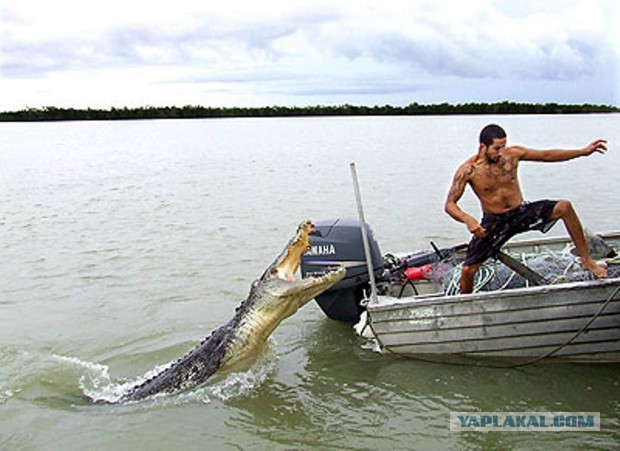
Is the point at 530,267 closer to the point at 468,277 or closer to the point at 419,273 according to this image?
the point at 468,277

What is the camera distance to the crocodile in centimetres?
691

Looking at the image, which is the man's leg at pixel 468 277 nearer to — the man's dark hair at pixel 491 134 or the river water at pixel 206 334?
the river water at pixel 206 334

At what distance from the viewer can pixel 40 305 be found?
10.8m

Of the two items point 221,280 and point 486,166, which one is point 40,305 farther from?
point 486,166

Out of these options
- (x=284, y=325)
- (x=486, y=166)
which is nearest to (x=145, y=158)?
(x=284, y=325)

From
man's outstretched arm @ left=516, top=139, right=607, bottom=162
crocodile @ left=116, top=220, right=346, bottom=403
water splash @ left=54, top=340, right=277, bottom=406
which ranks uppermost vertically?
man's outstretched arm @ left=516, top=139, right=607, bottom=162

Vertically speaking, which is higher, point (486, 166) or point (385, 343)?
point (486, 166)

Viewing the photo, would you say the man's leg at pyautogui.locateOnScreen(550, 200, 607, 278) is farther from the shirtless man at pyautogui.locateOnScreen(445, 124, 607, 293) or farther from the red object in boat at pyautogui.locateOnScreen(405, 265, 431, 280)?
the red object in boat at pyautogui.locateOnScreen(405, 265, 431, 280)

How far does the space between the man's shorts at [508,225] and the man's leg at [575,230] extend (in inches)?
2.8

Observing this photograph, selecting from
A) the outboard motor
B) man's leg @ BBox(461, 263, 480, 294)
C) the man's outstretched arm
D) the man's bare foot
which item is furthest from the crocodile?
the man's bare foot

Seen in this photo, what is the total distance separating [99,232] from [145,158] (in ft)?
74.0

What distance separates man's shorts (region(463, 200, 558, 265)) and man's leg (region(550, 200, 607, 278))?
0.07 m

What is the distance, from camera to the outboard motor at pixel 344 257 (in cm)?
796

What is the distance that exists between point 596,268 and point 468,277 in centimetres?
117
